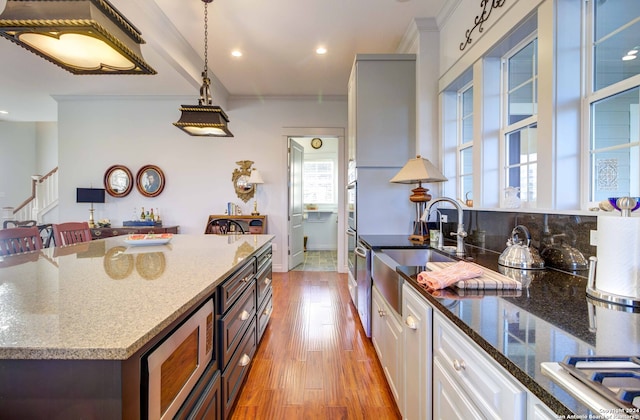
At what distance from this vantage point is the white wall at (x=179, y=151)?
4754 millimetres

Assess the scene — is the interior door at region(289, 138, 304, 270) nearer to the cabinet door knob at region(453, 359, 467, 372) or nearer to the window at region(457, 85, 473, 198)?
the window at region(457, 85, 473, 198)

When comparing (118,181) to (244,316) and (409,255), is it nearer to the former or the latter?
→ (244,316)

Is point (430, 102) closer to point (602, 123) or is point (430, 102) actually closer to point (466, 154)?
point (466, 154)

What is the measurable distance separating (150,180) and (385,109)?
4.00 m

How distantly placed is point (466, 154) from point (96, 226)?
17.6ft

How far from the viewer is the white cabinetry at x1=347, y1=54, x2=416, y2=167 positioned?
2963 millimetres

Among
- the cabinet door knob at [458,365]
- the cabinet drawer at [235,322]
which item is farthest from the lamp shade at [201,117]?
the cabinet door knob at [458,365]

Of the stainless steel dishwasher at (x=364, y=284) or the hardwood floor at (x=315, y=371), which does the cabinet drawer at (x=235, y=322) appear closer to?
the hardwood floor at (x=315, y=371)

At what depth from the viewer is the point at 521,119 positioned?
195 centimetres

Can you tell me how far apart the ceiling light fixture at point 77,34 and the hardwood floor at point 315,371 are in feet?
6.76

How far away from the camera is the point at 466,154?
2.68 m

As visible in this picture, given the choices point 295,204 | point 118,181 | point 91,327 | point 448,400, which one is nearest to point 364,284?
point 448,400

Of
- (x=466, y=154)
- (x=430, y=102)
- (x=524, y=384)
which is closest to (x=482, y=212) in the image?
(x=466, y=154)

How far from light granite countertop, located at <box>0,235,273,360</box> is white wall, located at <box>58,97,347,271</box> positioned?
9.98 ft
